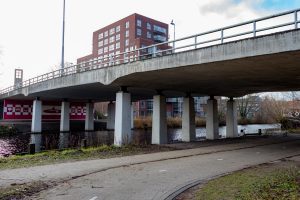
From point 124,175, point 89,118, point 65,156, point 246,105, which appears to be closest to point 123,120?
point 65,156

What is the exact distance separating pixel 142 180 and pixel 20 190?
3234mm

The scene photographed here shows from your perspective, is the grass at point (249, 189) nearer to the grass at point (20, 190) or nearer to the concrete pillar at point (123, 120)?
the grass at point (20, 190)

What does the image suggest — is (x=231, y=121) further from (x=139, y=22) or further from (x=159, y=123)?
(x=139, y=22)

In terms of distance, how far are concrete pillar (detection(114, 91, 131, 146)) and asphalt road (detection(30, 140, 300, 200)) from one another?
8.15 metres

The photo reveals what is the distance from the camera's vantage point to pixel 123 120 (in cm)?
2158

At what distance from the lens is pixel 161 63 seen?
1680 centimetres

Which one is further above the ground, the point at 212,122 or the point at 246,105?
the point at 246,105

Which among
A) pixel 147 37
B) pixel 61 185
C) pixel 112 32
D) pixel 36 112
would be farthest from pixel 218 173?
pixel 112 32

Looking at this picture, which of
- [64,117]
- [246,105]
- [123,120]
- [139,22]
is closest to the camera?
[123,120]

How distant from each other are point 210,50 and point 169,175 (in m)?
6.61

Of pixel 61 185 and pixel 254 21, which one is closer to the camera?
pixel 61 185

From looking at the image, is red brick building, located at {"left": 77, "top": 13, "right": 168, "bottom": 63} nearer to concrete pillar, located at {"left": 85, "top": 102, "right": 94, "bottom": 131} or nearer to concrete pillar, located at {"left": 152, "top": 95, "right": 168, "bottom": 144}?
concrete pillar, located at {"left": 85, "top": 102, "right": 94, "bottom": 131}

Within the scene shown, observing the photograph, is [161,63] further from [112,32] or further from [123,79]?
[112,32]

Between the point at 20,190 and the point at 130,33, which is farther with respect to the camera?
the point at 130,33
